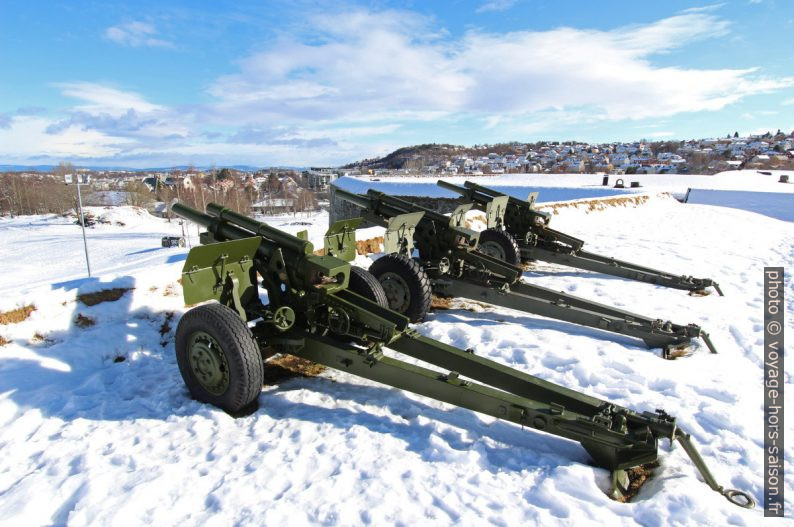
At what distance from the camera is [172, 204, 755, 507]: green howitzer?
3039 millimetres

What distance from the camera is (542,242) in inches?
364

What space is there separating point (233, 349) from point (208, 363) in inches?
16.1

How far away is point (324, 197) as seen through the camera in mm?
91438

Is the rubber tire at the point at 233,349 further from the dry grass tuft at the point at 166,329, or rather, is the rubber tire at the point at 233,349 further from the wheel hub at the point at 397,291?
the wheel hub at the point at 397,291

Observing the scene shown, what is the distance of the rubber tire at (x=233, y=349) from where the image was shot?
370 centimetres

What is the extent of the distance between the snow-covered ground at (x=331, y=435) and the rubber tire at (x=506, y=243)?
2.08 metres

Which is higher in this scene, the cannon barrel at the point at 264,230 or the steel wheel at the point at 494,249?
the cannon barrel at the point at 264,230

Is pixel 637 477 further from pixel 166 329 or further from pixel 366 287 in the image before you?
pixel 166 329

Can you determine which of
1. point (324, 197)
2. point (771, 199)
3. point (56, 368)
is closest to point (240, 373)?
point (56, 368)

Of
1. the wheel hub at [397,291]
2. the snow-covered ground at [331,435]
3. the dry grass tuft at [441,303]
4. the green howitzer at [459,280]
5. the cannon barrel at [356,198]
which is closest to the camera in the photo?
the snow-covered ground at [331,435]

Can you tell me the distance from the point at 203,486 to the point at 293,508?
2.22 ft

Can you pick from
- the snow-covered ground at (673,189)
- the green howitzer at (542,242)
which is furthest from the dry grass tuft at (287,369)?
the snow-covered ground at (673,189)

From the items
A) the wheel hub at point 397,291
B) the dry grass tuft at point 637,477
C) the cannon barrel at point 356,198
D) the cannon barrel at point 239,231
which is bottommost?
the dry grass tuft at point 637,477

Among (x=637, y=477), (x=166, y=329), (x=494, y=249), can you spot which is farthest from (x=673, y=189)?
(x=166, y=329)
